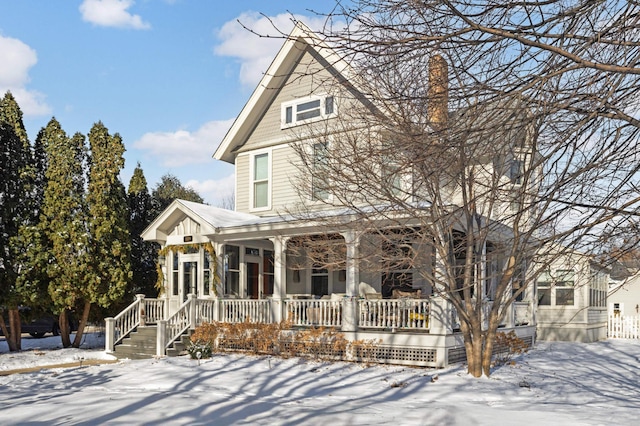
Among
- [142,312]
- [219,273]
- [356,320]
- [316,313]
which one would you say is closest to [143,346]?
[142,312]

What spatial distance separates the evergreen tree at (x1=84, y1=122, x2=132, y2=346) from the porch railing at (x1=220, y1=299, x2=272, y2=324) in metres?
4.38

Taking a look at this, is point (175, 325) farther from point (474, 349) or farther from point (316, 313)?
point (474, 349)

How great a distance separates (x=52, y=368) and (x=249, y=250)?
6.87 m

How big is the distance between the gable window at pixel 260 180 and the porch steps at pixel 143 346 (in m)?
5.42

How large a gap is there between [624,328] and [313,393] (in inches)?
753

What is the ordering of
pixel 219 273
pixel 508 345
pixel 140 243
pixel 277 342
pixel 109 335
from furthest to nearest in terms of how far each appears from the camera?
pixel 140 243 → pixel 219 273 → pixel 109 335 → pixel 508 345 → pixel 277 342

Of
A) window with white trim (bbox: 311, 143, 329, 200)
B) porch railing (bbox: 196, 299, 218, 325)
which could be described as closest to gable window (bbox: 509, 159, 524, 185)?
window with white trim (bbox: 311, 143, 329, 200)

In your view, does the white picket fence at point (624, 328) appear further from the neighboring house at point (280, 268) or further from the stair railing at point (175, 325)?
the stair railing at point (175, 325)

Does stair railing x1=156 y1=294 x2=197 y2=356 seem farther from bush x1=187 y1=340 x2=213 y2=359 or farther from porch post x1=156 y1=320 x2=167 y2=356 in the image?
Answer: bush x1=187 y1=340 x2=213 y2=359

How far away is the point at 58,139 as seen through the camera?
18.7m

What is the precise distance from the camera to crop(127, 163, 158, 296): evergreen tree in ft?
71.2

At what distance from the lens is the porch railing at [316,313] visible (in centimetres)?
1475

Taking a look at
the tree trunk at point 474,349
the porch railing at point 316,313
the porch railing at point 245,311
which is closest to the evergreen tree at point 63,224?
the porch railing at point 245,311

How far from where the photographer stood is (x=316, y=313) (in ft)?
48.9
